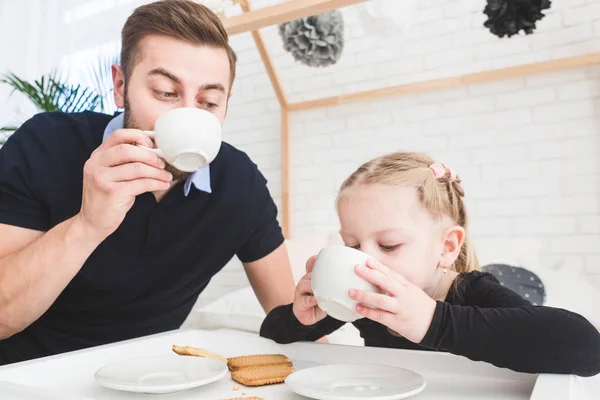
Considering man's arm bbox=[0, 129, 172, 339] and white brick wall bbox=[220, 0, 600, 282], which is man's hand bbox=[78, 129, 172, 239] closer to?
man's arm bbox=[0, 129, 172, 339]

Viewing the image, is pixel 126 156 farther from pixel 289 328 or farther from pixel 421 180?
pixel 421 180

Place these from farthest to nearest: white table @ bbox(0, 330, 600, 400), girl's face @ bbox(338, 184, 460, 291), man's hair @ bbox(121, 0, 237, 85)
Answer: man's hair @ bbox(121, 0, 237, 85), girl's face @ bbox(338, 184, 460, 291), white table @ bbox(0, 330, 600, 400)

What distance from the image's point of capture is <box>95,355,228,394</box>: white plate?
666 millimetres

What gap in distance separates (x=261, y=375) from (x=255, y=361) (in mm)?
75

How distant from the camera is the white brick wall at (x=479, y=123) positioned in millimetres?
2098

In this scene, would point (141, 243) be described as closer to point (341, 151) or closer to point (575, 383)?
point (575, 383)

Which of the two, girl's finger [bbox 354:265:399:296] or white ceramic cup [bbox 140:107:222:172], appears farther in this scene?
white ceramic cup [bbox 140:107:222:172]

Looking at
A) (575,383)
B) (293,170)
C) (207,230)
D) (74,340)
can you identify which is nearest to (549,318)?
(575,383)

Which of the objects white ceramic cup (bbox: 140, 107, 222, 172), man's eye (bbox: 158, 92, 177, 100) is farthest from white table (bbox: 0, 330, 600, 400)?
man's eye (bbox: 158, 92, 177, 100)

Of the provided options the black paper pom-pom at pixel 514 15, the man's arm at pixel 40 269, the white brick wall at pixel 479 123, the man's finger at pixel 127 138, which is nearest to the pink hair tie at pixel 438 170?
the man's finger at pixel 127 138

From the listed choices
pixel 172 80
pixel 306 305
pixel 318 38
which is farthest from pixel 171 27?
pixel 318 38

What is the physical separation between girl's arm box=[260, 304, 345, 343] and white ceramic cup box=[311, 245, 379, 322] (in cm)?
23

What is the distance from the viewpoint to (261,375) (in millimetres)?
751

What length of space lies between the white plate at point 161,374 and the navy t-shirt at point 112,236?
0.47 m
